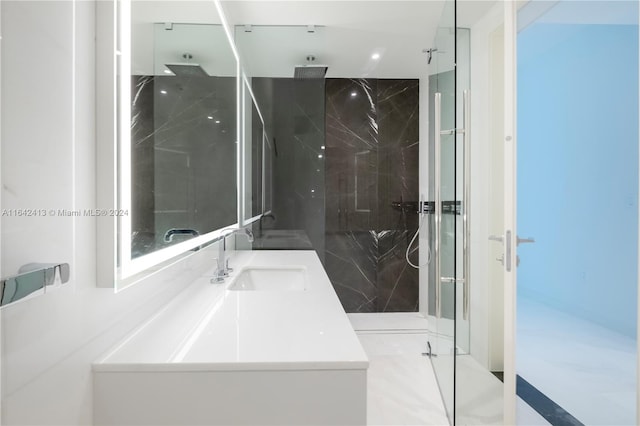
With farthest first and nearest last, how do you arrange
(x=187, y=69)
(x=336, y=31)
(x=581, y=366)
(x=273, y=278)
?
(x=336, y=31)
(x=581, y=366)
(x=273, y=278)
(x=187, y=69)

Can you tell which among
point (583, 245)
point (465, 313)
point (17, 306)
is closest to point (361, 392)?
point (17, 306)

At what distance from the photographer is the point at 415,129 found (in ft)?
11.7

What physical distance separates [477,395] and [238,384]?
1370mm

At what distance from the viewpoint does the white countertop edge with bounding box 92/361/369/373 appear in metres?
0.71

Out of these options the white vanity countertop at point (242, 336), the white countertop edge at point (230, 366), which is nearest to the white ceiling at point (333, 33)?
the white vanity countertop at point (242, 336)

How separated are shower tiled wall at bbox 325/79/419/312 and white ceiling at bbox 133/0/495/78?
0.45 metres

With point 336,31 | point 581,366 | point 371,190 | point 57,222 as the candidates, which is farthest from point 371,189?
point 57,222

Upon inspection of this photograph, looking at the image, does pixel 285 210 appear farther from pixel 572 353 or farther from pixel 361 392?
pixel 572 353

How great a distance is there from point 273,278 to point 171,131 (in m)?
1.07

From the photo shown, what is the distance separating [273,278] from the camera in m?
1.88

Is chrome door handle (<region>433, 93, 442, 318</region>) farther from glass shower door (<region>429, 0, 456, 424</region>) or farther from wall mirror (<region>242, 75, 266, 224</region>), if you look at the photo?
wall mirror (<region>242, 75, 266, 224</region>)

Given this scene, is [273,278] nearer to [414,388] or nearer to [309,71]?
[414,388]

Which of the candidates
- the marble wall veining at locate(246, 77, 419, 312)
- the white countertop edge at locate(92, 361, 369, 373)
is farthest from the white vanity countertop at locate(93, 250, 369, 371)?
the marble wall veining at locate(246, 77, 419, 312)

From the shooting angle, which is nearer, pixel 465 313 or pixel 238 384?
pixel 238 384
